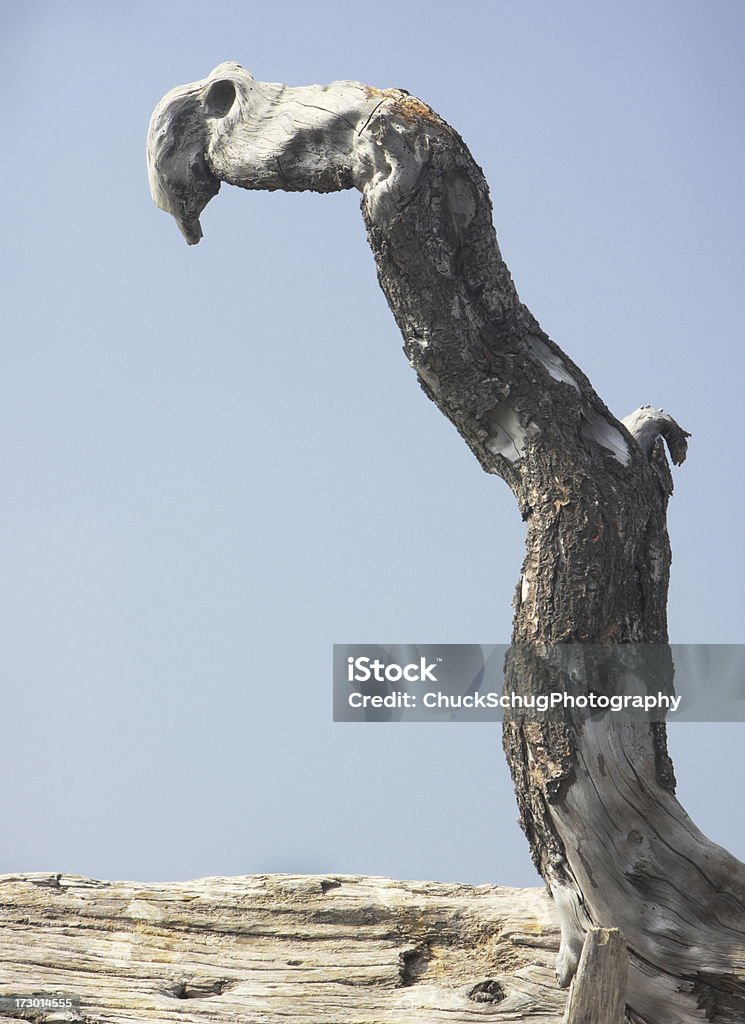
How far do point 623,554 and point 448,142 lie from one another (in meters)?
1.25

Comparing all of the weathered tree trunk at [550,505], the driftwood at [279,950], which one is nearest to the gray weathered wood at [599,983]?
the weathered tree trunk at [550,505]

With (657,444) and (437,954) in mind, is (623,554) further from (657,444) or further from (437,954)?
(437,954)

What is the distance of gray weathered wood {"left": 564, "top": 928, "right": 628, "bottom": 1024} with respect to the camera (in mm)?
2551

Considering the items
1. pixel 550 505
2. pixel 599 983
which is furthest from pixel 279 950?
pixel 550 505

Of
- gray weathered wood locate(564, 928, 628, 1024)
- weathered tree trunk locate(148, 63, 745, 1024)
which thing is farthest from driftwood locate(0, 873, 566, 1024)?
gray weathered wood locate(564, 928, 628, 1024)

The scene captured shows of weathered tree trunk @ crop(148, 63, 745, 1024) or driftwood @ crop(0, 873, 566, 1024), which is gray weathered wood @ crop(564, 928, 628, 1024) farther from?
driftwood @ crop(0, 873, 566, 1024)

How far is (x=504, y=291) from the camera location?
3.20 metres

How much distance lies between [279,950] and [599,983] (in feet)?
4.29

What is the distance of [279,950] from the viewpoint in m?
3.54

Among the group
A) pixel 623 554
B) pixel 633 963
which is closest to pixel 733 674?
pixel 623 554

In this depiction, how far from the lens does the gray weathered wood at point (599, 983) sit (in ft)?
8.37

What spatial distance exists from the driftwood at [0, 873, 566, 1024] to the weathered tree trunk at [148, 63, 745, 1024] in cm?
44

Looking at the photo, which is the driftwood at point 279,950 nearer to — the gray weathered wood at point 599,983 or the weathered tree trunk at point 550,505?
the weathered tree trunk at point 550,505

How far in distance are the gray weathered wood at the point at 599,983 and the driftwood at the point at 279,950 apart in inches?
25.9
